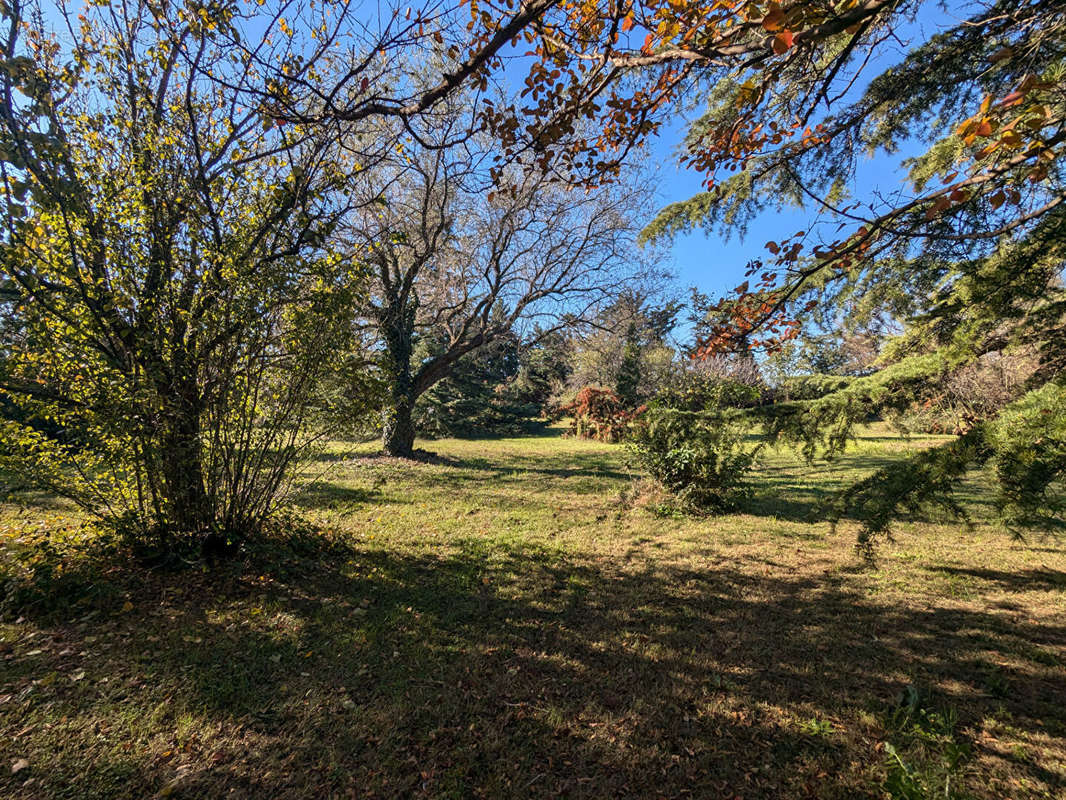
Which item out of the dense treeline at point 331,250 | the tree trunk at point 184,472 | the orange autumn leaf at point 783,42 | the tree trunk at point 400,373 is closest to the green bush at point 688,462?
the dense treeline at point 331,250

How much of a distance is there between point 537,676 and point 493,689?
0.33 meters

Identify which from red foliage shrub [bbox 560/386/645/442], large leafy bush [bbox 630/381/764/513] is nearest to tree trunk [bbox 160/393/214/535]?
large leafy bush [bbox 630/381/764/513]

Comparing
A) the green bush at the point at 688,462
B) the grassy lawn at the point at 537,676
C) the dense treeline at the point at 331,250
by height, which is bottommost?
the grassy lawn at the point at 537,676

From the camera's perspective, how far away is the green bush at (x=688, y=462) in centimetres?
688

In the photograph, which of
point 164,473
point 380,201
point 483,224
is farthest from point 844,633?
point 483,224

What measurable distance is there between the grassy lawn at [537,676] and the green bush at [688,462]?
76.9 inches

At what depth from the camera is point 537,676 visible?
9.43 feet

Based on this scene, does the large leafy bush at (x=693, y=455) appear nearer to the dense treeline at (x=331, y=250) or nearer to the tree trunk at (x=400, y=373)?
the dense treeline at (x=331, y=250)

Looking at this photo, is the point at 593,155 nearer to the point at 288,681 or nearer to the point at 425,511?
the point at 288,681

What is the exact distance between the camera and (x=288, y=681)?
8.94 feet

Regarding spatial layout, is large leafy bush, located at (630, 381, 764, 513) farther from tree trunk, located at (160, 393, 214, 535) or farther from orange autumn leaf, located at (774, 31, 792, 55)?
tree trunk, located at (160, 393, 214, 535)

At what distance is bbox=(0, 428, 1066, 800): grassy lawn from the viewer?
6.84 ft

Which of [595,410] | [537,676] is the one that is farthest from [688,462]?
[595,410]

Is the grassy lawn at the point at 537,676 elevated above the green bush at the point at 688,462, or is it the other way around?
the green bush at the point at 688,462
